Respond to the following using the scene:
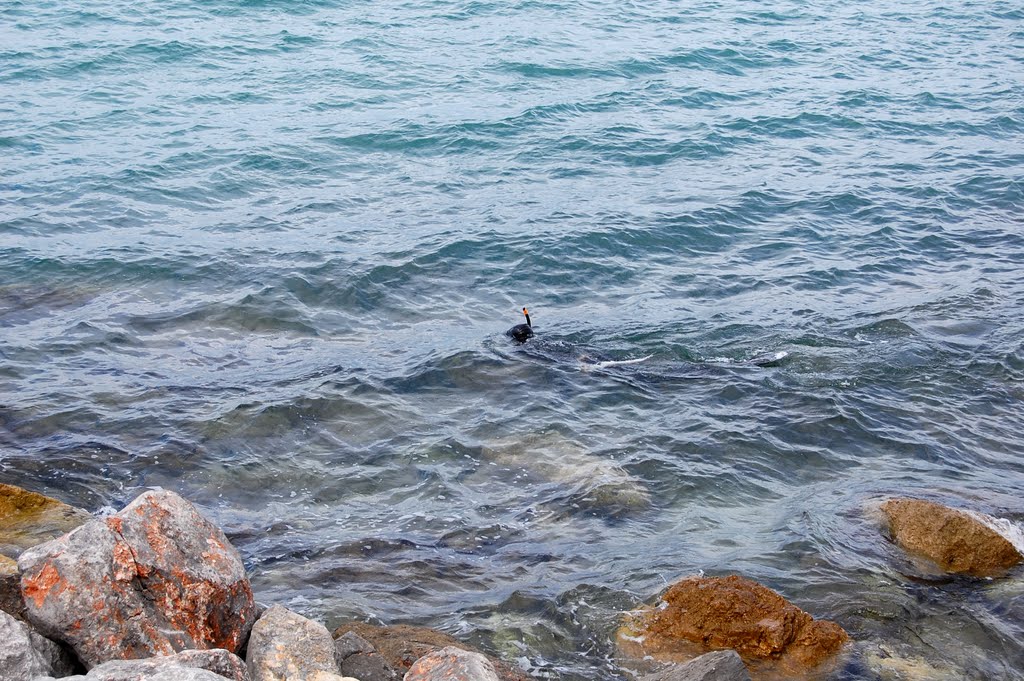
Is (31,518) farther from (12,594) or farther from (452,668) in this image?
(452,668)

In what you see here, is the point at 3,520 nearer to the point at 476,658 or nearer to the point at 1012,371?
the point at 476,658

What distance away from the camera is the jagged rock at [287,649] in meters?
5.20

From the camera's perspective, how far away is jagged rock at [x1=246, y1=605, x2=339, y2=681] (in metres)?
5.20

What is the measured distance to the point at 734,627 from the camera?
6.29 meters

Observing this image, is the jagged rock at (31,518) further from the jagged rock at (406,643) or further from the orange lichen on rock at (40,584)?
the jagged rock at (406,643)

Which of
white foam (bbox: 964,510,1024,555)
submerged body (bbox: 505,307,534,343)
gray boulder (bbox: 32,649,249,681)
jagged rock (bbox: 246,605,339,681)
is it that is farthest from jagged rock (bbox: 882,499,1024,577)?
gray boulder (bbox: 32,649,249,681)

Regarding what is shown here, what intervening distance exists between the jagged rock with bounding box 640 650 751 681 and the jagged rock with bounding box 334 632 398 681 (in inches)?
65.4

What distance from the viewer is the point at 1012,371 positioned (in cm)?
1085

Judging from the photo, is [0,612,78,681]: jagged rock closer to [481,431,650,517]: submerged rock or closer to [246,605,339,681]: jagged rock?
[246,605,339,681]: jagged rock

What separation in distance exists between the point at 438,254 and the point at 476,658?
31.0ft

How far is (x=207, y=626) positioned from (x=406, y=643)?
53.9 inches

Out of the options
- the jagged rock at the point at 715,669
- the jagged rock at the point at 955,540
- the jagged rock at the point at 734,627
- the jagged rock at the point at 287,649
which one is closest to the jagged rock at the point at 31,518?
the jagged rock at the point at 287,649

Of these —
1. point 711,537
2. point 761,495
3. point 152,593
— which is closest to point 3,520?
point 152,593

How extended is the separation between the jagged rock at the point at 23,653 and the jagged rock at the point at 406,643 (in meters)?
1.80
